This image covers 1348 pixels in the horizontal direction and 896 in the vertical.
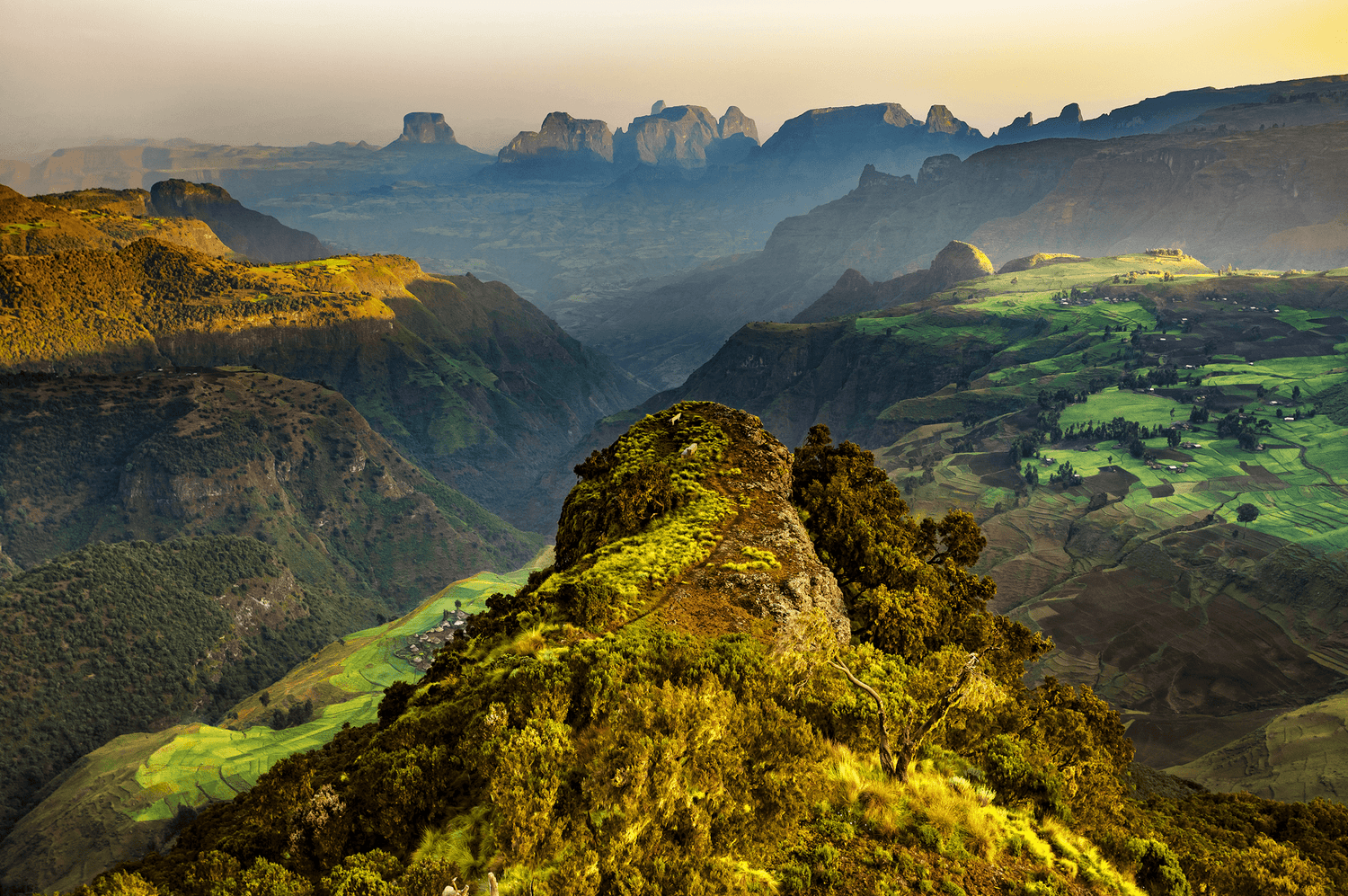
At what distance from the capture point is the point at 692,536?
2875 centimetres

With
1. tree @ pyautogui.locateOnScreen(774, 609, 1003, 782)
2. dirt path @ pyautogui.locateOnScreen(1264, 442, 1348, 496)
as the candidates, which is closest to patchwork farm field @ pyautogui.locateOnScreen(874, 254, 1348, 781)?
dirt path @ pyautogui.locateOnScreen(1264, 442, 1348, 496)

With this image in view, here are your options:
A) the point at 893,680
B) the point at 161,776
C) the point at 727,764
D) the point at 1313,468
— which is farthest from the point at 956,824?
the point at 1313,468

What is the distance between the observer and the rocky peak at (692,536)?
80.9 ft

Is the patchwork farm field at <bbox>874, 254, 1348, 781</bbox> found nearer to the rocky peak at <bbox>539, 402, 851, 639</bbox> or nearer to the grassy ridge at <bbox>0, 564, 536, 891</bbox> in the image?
the rocky peak at <bbox>539, 402, 851, 639</bbox>

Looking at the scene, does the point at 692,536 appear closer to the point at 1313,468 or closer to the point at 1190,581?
the point at 1190,581

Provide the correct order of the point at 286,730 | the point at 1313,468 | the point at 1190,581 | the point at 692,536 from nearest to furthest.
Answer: the point at 692,536 < the point at 286,730 < the point at 1190,581 < the point at 1313,468

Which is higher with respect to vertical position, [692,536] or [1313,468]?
[692,536]

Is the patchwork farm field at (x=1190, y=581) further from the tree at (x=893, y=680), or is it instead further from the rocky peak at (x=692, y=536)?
the tree at (x=893, y=680)

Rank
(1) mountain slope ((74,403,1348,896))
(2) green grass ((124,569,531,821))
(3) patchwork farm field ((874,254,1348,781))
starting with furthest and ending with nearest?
(3) patchwork farm field ((874,254,1348,781))
(2) green grass ((124,569,531,821))
(1) mountain slope ((74,403,1348,896))

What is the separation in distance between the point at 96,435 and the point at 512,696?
23375 cm

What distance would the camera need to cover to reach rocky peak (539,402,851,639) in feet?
80.9

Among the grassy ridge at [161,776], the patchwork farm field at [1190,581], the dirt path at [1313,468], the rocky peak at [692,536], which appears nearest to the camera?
the rocky peak at [692,536]

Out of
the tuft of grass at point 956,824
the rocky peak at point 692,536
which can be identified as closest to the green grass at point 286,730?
the rocky peak at point 692,536

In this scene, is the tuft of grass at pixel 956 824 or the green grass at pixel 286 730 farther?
the green grass at pixel 286 730
